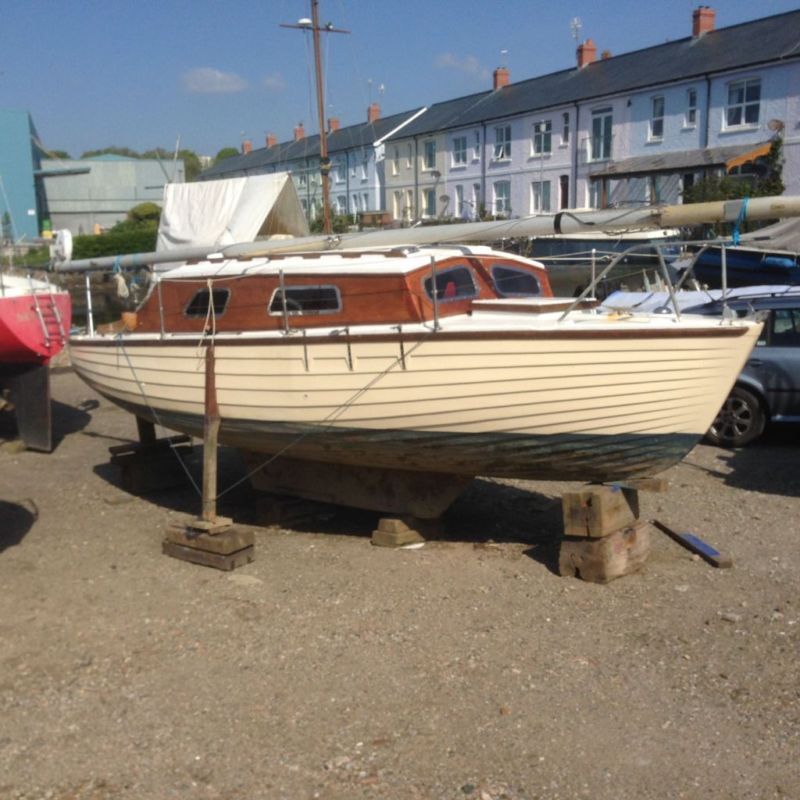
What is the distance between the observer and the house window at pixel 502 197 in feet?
145

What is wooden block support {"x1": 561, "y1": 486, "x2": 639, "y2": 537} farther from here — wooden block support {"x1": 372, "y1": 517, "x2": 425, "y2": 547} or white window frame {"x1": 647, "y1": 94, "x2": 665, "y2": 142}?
white window frame {"x1": 647, "y1": 94, "x2": 665, "y2": 142}

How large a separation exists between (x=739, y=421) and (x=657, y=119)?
28.4 meters

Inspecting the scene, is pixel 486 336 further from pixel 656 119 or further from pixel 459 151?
pixel 459 151

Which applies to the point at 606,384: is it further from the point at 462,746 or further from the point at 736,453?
the point at 736,453

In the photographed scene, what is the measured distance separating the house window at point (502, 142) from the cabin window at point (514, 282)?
121ft

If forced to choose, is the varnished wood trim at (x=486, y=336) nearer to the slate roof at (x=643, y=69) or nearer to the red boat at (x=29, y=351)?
the red boat at (x=29, y=351)

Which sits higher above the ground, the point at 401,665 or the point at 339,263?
the point at 339,263

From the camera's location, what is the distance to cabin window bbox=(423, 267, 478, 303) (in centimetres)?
Answer: 731

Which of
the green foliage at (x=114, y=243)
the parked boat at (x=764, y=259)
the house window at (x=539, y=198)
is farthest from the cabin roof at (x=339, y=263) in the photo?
the green foliage at (x=114, y=243)

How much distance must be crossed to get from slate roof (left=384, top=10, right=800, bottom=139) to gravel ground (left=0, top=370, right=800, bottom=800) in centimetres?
2833

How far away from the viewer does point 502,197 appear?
44812mm

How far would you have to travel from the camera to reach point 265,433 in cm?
780

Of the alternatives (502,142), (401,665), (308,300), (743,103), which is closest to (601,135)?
(502,142)

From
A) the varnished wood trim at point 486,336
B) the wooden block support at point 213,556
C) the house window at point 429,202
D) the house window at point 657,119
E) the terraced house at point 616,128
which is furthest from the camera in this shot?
the house window at point 429,202
